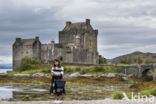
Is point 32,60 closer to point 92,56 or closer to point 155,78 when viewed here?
point 92,56

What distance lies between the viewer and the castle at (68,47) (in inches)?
3145

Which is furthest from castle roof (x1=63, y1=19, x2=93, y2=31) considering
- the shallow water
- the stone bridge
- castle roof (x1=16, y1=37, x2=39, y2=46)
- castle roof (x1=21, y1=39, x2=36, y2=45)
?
the shallow water

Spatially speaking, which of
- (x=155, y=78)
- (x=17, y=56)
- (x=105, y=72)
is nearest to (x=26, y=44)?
(x=17, y=56)

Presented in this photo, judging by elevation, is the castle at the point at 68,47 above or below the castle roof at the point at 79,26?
below

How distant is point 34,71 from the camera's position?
225 feet

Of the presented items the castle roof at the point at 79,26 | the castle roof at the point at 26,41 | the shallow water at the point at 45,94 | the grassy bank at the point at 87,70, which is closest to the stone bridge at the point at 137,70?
the grassy bank at the point at 87,70

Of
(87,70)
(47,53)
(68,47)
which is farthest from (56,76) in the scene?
(47,53)

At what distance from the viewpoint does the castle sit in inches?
3145

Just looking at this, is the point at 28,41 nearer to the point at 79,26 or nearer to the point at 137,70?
the point at 79,26

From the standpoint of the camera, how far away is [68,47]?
8138 centimetres

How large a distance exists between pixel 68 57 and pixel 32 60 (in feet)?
30.6

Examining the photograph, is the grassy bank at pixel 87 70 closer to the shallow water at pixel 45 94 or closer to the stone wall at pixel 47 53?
the stone wall at pixel 47 53

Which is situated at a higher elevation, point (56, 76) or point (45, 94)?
point (56, 76)

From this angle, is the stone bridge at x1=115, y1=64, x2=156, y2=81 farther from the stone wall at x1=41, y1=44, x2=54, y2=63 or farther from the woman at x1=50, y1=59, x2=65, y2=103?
the woman at x1=50, y1=59, x2=65, y2=103
